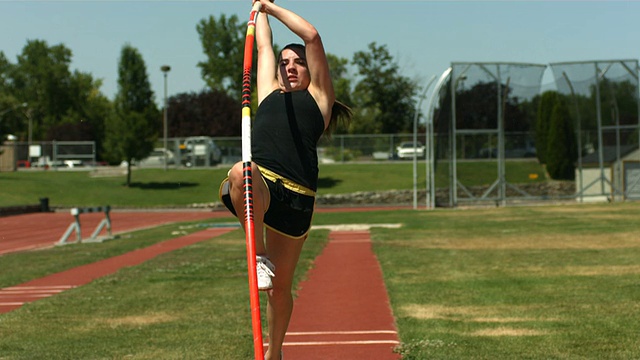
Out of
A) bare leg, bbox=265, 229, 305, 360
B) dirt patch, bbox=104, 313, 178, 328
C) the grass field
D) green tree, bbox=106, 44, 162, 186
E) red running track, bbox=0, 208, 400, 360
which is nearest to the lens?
bare leg, bbox=265, 229, 305, 360

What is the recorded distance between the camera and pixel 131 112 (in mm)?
59688

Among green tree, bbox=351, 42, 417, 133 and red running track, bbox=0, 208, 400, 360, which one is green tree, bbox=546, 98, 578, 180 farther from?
green tree, bbox=351, 42, 417, 133

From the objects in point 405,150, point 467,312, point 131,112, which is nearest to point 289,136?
point 467,312

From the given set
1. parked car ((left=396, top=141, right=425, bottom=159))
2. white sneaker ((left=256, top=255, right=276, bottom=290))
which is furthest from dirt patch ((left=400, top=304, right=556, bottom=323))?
parked car ((left=396, top=141, right=425, bottom=159))

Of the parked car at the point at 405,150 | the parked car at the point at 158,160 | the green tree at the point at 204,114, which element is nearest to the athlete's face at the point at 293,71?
the parked car at the point at 405,150

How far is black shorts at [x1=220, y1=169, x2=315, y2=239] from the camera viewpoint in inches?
224

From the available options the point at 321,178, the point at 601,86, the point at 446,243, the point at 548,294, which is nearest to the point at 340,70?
the point at 321,178

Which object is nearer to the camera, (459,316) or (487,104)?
(459,316)

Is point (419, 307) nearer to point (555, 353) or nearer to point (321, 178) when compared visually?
point (555, 353)

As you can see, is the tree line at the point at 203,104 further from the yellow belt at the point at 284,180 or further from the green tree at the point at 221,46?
the yellow belt at the point at 284,180

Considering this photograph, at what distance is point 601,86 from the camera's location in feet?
137

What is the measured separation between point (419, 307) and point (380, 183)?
165ft

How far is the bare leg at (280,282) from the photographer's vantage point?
5.93 metres

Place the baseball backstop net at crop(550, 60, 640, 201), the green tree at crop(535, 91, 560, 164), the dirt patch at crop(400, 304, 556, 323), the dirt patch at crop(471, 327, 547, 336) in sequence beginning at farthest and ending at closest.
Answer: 1. the baseball backstop net at crop(550, 60, 640, 201)
2. the green tree at crop(535, 91, 560, 164)
3. the dirt patch at crop(400, 304, 556, 323)
4. the dirt patch at crop(471, 327, 547, 336)
